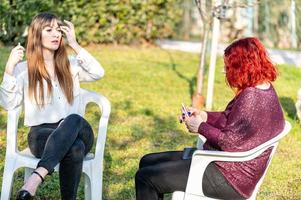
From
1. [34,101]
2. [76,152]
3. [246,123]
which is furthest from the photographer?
[34,101]

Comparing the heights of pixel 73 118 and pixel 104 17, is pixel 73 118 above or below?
above

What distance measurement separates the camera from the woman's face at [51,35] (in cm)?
439

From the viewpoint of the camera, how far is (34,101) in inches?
168

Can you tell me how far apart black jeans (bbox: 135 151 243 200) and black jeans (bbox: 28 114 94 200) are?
574mm

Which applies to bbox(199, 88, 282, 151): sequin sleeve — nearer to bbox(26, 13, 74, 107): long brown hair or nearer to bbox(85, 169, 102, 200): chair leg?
bbox(85, 169, 102, 200): chair leg

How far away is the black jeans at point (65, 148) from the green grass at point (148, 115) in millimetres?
699

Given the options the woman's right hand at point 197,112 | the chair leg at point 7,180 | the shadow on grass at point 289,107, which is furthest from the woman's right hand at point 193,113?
the shadow on grass at point 289,107

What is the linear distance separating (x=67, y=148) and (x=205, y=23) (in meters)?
4.68

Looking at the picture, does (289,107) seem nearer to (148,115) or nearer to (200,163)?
(148,115)

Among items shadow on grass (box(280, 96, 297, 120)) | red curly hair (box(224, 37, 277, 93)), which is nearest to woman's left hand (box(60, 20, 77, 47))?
red curly hair (box(224, 37, 277, 93))

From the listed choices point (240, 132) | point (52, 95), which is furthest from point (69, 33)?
point (240, 132)

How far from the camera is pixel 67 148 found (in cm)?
394

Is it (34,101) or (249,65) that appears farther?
(34,101)

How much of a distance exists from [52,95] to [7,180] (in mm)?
649
